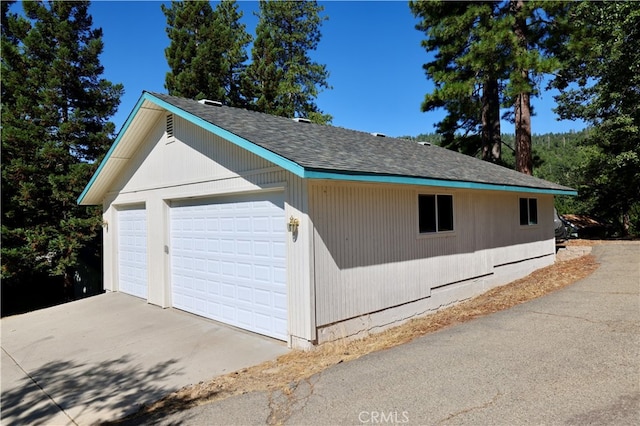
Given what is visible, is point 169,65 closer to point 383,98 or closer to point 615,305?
point 383,98

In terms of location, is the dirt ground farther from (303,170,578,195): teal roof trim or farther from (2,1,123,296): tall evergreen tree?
(2,1,123,296): tall evergreen tree

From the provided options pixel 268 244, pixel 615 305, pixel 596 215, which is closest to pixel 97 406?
pixel 268 244

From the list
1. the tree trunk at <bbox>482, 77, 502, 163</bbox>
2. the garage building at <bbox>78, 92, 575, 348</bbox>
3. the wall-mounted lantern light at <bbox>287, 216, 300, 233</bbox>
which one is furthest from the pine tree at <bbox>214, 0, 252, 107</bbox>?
the wall-mounted lantern light at <bbox>287, 216, 300, 233</bbox>

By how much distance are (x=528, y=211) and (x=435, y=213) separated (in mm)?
5336

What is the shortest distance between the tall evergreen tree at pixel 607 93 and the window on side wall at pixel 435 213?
33.8 feet

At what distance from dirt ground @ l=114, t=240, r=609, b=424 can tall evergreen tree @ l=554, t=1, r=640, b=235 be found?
10.3 metres

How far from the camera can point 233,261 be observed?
285 inches

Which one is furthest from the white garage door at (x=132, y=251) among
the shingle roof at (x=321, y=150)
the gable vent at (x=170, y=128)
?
the shingle roof at (x=321, y=150)

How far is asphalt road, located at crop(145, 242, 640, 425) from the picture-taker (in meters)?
3.55

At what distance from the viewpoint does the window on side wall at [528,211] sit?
1151 cm

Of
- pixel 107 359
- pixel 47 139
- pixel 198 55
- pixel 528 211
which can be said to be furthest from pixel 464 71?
pixel 47 139

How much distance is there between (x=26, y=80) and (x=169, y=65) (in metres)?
7.06

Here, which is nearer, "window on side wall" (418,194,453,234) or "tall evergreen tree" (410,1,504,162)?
"window on side wall" (418,194,453,234)

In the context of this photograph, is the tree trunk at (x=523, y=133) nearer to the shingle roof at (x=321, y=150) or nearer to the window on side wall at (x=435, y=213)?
the shingle roof at (x=321, y=150)
